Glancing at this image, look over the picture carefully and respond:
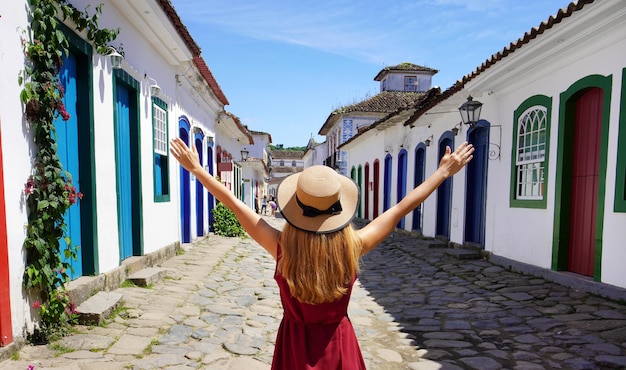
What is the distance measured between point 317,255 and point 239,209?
0.46 m

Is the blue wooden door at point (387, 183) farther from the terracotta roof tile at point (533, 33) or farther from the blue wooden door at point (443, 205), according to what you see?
the terracotta roof tile at point (533, 33)

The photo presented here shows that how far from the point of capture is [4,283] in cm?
297

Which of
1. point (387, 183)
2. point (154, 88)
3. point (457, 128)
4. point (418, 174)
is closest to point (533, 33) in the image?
point (457, 128)

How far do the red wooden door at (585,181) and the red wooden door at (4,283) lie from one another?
6789mm

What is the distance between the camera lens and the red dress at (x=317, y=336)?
1.70 m

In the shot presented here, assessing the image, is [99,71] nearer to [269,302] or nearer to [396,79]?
[269,302]

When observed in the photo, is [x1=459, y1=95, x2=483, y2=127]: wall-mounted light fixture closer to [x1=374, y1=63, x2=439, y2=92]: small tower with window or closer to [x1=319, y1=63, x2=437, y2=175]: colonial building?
[x1=319, y1=63, x2=437, y2=175]: colonial building

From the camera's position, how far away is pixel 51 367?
2990mm

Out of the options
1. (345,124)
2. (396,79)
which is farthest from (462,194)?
(396,79)

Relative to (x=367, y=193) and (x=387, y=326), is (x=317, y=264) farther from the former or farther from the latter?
(x=367, y=193)

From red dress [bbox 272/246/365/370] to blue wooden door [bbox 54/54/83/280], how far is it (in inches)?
133

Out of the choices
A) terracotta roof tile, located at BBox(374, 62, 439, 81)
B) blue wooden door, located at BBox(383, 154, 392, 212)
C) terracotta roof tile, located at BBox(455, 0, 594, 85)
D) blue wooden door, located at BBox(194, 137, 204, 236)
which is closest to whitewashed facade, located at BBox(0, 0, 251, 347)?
blue wooden door, located at BBox(194, 137, 204, 236)

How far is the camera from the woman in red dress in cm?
162

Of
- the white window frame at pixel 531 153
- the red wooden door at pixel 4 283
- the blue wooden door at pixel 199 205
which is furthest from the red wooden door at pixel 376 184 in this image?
the red wooden door at pixel 4 283
